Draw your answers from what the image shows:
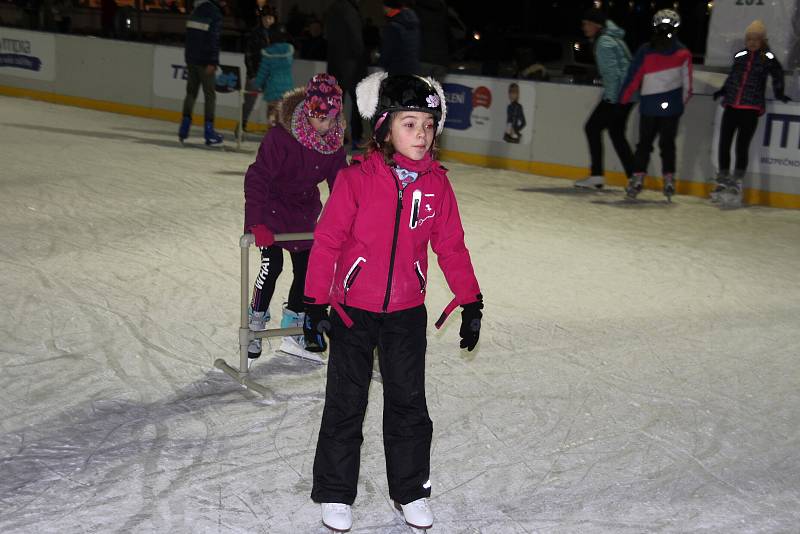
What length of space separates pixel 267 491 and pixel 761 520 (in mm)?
1483

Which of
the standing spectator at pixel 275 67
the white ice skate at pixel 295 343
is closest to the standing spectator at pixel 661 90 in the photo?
the standing spectator at pixel 275 67

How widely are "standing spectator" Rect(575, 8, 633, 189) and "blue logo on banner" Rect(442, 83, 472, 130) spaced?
188 centimetres

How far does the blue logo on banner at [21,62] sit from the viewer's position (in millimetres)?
14773

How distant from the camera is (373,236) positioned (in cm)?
287

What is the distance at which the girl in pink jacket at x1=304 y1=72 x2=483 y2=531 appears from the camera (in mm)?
2855

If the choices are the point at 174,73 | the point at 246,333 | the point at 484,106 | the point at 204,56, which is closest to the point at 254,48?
the point at 204,56

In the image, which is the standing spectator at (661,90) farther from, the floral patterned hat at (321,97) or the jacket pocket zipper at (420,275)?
the jacket pocket zipper at (420,275)

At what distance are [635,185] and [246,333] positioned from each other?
574 cm

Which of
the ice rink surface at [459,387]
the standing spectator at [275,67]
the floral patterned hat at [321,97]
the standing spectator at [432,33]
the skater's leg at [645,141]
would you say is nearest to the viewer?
the ice rink surface at [459,387]

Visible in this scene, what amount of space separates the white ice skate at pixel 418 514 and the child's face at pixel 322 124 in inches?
63.4

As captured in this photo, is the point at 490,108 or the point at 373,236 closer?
the point at 373,236

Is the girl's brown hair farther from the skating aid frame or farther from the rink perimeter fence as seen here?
the rink perimeter fence

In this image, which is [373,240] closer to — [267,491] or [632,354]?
[267,491]

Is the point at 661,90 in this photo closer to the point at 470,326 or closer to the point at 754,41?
the point at 754,41
